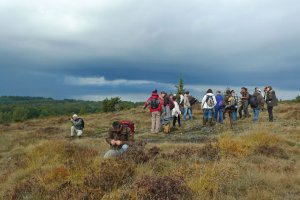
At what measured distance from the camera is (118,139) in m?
11.2

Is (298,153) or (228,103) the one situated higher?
(228,103)

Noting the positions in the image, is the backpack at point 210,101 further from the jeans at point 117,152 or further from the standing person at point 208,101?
the jeans at point 117,152

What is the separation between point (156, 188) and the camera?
7.38 m

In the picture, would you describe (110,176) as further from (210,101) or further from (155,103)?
(210,101)

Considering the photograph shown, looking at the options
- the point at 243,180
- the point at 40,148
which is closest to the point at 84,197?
the point at 243,180

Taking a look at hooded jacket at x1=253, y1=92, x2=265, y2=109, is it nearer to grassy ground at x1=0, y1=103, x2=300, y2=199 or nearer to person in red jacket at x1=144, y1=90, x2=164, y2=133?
person in red jacket at x1=144, y1=90, x2=164, y2=133

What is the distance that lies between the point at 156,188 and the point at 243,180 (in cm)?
210

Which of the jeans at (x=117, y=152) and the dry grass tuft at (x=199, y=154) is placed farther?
the dry grass tuft at (x=199, y=154)

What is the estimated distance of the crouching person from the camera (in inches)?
428

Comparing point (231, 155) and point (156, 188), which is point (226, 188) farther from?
point (231, 155)

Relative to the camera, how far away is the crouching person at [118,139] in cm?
1087

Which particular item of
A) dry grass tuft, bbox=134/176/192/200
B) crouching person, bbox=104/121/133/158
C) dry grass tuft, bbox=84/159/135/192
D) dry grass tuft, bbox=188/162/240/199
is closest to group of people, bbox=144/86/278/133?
crouching person, bbox=104/121/133/158

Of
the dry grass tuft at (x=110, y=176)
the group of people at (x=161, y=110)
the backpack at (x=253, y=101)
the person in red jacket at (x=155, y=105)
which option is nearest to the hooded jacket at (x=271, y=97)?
the backpack at (x=253, y=101)

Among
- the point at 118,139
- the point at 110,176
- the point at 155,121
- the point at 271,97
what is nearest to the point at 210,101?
the point at 155,121
